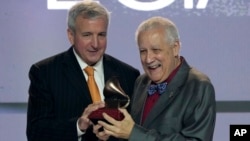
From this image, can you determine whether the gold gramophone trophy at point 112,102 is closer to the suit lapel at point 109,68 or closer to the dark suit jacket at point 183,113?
the dark suit jacket at point 183,113

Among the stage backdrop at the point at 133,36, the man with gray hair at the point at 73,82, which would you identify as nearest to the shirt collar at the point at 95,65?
the man with gray hair at the point at 73,82

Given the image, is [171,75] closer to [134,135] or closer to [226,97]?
[134,135]

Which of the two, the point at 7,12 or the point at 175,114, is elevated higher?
the point at 7,12

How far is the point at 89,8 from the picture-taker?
2582mm

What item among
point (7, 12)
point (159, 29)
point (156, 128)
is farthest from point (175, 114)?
point (7, 12)

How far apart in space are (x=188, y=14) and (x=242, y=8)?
0.28 meters

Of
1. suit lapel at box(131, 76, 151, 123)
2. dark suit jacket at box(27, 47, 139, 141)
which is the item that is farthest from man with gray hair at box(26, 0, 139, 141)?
suit lapel at box(131, 76, 151, 123)

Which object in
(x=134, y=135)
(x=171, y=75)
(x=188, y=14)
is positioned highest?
(x=188, y=14)

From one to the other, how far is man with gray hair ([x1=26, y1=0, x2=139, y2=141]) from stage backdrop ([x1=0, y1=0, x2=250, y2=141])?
0.88 meters

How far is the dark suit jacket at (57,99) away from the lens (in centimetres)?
257

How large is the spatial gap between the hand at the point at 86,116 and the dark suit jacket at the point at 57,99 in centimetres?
4

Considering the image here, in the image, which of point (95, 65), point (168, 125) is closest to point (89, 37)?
point (95, 65)

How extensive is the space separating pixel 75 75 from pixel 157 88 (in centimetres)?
38

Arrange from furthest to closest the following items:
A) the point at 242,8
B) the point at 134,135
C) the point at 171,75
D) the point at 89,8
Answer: the point at 242,8, the point at 89,8, the point at 171,75, the point at 134,135
